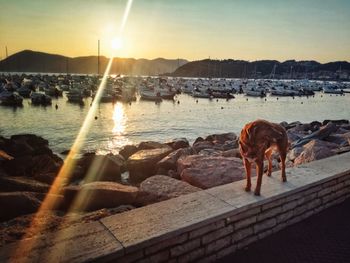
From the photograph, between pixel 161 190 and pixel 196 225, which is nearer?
pixel 196 225

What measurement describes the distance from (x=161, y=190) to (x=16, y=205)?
2696mm

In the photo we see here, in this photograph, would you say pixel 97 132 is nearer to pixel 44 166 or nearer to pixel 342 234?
pixel 44 166

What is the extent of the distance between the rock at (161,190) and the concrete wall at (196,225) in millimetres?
1295

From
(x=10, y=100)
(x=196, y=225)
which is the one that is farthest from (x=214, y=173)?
(x=10, y=100)

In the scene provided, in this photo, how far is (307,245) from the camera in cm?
444

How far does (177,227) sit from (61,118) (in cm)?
3448

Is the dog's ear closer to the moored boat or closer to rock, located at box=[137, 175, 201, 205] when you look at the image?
rock, located at box=[137, 175, 201, 205]

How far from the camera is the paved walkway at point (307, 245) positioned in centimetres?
412

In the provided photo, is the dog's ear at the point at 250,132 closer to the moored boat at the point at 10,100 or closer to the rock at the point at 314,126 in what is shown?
the rock at the point at 314,126

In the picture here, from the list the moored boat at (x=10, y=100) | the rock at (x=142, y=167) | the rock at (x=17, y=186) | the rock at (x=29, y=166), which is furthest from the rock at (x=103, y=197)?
the moored boat at (x=10, y=100)

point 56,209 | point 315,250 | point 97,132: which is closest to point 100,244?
point 315,250

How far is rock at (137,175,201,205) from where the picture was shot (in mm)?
5949

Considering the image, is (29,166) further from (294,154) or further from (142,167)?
(294,154)

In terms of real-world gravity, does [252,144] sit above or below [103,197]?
above
